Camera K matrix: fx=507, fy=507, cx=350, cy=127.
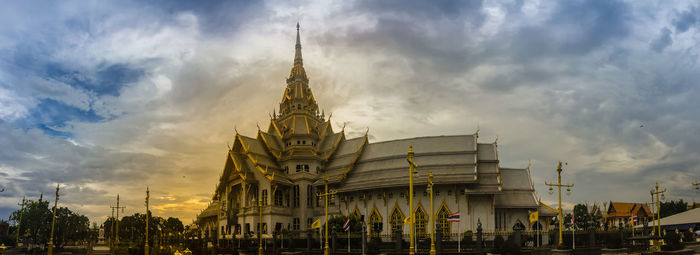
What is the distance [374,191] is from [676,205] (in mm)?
61109

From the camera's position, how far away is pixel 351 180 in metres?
55.6

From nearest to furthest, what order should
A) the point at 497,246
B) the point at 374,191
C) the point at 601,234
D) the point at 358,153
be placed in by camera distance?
1. the point at 497,246
2. the point at 601,234
3. the point at 374,191
4. the point at 358,153

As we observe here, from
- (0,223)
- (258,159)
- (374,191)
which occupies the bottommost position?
(0,223)

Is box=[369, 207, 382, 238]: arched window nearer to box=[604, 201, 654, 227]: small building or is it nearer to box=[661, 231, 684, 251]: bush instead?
box=[661, 231, 684, 251]: bush

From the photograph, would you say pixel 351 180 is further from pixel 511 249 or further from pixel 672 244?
pixel 672 244

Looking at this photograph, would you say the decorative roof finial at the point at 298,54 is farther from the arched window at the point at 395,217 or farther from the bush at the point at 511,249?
the bush at the point at 511,249

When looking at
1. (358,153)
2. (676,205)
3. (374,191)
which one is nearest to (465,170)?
(374,191)

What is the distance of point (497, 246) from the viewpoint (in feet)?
115

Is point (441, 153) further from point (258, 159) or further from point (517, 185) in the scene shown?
point (258, 159)

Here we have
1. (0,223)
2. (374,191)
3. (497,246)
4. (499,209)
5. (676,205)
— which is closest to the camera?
(497,246)

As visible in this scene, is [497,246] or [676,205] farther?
[676,205]

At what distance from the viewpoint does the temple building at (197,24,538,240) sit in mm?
48312

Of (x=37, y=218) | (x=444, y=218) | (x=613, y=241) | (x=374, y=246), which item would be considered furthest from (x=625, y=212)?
(x=37, y=218)

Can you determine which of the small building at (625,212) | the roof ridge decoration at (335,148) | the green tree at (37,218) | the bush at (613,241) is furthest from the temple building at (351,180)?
the small building at (625,212)
